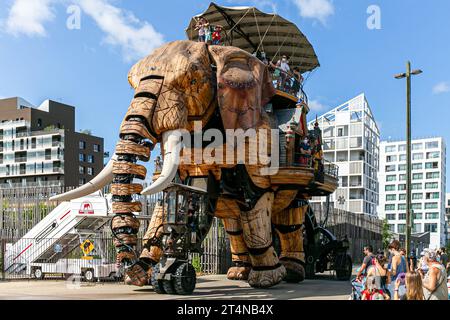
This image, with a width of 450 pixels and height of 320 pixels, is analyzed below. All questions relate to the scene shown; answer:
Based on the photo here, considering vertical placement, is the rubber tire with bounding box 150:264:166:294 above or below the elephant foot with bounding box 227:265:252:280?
above

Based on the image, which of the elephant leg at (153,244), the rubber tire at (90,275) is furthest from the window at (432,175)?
the elephant leg at (153,244)

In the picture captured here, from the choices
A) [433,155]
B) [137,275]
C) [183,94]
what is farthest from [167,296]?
[433,155]

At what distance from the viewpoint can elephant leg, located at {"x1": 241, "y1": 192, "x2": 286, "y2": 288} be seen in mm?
16188

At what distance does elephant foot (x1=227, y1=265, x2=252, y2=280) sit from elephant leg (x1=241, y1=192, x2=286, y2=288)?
276cm

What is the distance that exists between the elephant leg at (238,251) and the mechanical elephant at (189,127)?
4.53 feet

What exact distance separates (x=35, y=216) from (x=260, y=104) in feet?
58.5

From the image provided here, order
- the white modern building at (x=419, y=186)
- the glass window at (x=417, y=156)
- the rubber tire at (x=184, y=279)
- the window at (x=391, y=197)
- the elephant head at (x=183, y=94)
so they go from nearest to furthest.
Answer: the rubber tire at (x=184, y=279), the elephant head at (x=183, y=94), the white modern building at (x=419, y=186), the window at (x=391, y=197), the glass window at (x=417, y=156)

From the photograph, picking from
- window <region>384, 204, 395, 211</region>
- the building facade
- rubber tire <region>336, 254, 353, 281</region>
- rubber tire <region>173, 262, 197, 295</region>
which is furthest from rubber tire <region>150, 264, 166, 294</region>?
window <region>384, 204, 395, 211</region>

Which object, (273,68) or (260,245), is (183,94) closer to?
(260,245)

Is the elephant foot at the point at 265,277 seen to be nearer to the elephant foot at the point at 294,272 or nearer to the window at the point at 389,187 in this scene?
the elephant foot at the point at 294,272

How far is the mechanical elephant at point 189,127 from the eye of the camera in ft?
45.0

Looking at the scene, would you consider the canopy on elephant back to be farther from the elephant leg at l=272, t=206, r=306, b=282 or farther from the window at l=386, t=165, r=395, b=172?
the window at l=386, t=165, r=395, b=172

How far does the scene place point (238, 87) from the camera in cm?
1574
